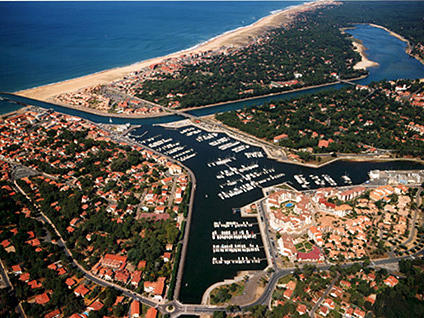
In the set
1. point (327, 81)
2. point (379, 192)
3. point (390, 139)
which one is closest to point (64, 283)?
point (379, 192)

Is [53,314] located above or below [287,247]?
above

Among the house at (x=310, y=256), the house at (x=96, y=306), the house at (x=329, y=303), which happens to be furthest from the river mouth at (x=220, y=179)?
the house at (x=96, y=306)

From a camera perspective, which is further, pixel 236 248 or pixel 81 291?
pixel 236 248

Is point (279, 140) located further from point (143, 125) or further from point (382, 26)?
point (382, 26)

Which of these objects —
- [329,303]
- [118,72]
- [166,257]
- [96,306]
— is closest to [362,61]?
[118,72]

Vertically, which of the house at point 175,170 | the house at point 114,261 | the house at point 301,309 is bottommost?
the house at point 301,309

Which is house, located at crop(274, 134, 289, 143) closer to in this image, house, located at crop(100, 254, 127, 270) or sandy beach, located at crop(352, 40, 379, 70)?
house, located at crop(100, 254, 127, 270)

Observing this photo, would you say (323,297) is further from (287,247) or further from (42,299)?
(42,299)

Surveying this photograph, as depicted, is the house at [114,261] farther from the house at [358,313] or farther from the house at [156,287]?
the house at [358,313]
